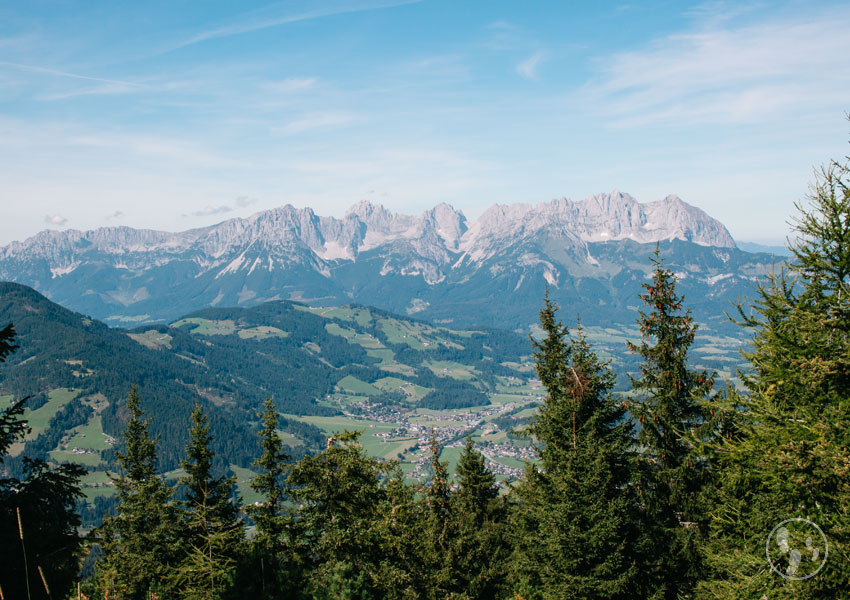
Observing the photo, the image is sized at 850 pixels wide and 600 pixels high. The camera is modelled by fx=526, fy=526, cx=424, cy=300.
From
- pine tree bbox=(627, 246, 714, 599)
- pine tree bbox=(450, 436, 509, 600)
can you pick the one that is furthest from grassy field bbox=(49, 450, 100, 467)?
pine tree bbox=(627, 246, 714, 599)

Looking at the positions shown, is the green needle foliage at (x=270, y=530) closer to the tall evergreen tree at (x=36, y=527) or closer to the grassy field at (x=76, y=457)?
the tall evergreen tree at (x=36, y=527)

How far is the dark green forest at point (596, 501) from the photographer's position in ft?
33.9

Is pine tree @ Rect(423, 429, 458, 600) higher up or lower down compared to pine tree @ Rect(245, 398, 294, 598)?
lower down

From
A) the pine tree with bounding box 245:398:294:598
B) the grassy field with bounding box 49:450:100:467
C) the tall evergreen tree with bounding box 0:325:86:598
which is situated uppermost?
the tall evergreen tree with bounding box 0:325:86:598

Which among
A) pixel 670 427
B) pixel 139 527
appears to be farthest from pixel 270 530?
pixel 670 427

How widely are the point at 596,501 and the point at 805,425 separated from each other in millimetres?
7751

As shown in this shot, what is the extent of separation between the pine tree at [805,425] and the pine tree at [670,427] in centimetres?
656

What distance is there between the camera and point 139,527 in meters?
29.6

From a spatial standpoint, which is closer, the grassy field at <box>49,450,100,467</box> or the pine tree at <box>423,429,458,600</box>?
the pine tree at <box>423,429,458,600</box>

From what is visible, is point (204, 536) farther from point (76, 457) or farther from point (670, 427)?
point (76, 457)

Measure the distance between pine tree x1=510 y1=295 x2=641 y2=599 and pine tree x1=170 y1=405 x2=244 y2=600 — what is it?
9968 millimetres

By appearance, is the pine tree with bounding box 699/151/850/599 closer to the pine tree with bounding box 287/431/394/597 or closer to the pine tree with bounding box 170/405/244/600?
the pine tree with bounding box 287/431/394/597

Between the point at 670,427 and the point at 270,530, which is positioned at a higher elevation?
the point at 670,427

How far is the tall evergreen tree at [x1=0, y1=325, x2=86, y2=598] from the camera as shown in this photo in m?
10.0
